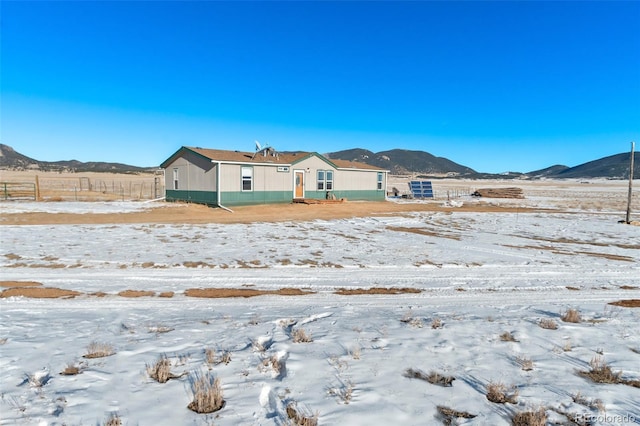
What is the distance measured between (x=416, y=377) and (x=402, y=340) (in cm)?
98

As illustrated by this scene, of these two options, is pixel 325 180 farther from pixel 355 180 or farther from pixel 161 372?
pixel 161 372

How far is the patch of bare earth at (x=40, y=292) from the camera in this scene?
21.4ft

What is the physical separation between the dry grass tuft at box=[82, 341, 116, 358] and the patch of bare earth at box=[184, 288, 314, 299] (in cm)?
259

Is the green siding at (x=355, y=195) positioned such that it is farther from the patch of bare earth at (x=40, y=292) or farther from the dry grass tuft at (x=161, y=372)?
the dry grass tuft at (x=161, y=372)

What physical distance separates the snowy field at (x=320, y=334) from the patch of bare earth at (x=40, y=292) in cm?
20

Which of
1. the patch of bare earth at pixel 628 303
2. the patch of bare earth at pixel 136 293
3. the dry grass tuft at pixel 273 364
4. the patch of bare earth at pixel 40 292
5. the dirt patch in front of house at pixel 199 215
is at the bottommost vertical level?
the patch of bare earth at pixel 628 303

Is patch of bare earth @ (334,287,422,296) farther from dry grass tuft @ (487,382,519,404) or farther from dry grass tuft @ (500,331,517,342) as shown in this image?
dry grass tuft @ (487,382,519,404)

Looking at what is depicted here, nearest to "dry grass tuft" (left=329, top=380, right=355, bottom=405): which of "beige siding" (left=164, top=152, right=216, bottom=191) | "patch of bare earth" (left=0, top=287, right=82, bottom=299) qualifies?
"patch of bare earth" (left=0, top=287, right=82, bottom=299)

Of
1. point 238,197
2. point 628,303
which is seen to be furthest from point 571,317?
point 238,197

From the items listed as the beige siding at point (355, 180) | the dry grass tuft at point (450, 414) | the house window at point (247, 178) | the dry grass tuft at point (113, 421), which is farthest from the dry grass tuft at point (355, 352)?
the beige siding at point (355, 180)

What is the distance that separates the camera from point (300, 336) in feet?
15.4

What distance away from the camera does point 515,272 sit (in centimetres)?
915

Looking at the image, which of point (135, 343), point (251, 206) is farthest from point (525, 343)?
point (251, 206)

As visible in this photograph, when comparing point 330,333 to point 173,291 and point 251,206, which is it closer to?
point 173,291
